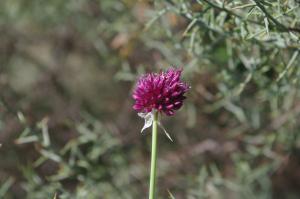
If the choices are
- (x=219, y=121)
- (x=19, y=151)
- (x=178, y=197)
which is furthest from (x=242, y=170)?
(x=19, y=151)

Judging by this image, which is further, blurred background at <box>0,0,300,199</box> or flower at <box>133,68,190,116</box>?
blurred background at <box>0,0,300,199</box>

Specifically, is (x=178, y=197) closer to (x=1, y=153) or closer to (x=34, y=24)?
(x=1, y=153)

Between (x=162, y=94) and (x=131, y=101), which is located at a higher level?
(x=131, y=101)

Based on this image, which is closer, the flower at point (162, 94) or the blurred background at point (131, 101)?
Result: the flower at point (162, 94)

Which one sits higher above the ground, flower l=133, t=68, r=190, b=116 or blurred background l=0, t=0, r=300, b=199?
blurred background l=0, t=0, r=300, b=199
